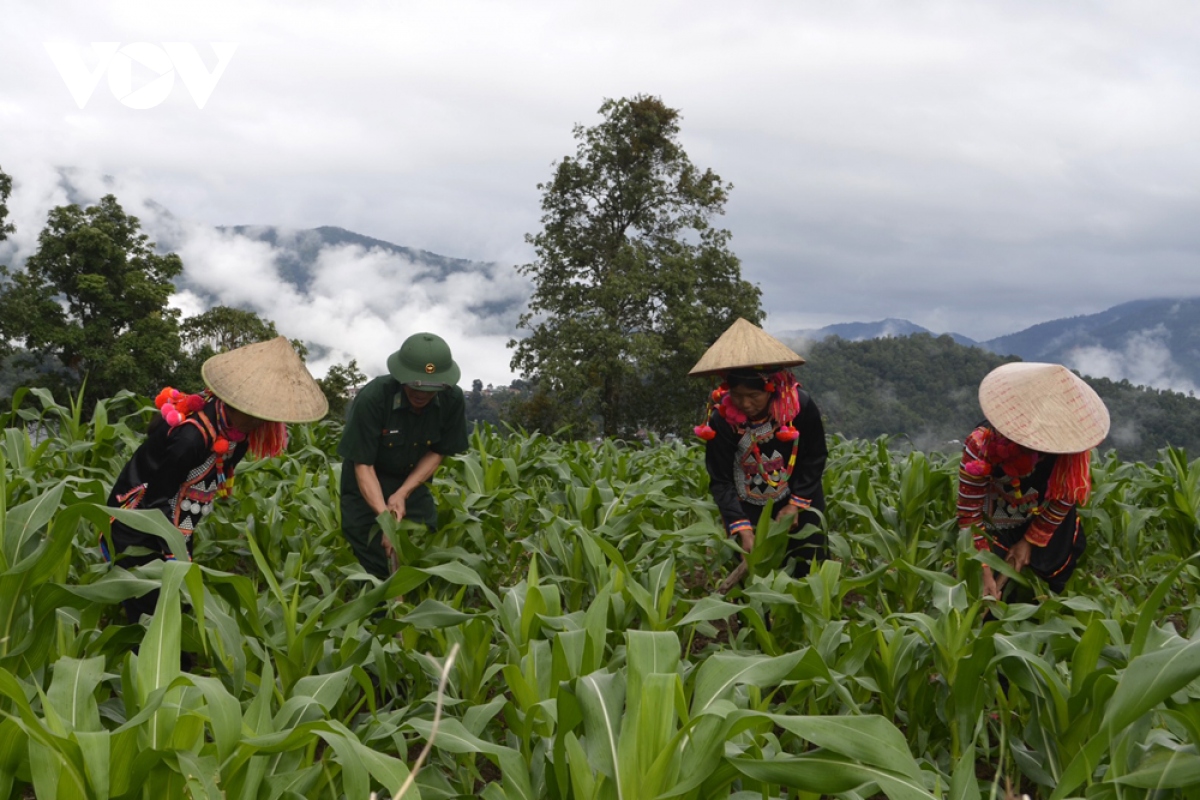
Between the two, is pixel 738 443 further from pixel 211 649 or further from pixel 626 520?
pixel 211 649

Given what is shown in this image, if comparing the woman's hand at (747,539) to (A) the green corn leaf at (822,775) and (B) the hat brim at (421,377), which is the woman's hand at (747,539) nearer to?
(B) the hat brim at (421,377)

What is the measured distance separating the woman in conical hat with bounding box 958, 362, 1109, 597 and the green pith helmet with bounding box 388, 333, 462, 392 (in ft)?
6.84

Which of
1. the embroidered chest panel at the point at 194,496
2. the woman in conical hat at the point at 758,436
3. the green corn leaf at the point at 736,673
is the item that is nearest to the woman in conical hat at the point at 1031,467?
the woman in conical hat at the point at 758,436

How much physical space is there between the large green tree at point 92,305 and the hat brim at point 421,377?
29622 millimetres

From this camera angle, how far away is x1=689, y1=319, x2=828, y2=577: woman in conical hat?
3932mm

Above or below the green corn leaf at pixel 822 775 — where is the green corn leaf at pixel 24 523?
above

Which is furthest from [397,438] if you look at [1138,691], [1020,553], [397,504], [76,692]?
[1138,691]

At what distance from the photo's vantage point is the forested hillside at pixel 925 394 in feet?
189

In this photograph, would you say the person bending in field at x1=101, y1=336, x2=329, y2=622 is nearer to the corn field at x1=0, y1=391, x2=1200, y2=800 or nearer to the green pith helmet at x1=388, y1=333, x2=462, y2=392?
the corn field at x1=0, y1=391, x2=1200, y2=800

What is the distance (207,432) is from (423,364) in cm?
83

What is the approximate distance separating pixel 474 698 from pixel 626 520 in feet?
5.47

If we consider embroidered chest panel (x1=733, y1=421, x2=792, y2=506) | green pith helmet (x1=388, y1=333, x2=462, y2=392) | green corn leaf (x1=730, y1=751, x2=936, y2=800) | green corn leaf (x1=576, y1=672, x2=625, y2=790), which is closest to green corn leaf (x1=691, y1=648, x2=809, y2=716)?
green corn leaf (x1=576, y1=672, x2=625, y2=790)

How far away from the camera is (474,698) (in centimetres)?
288

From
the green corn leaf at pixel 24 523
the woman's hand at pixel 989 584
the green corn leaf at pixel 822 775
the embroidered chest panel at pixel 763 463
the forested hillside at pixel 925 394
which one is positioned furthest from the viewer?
the forested hillside at pixel 925 394
